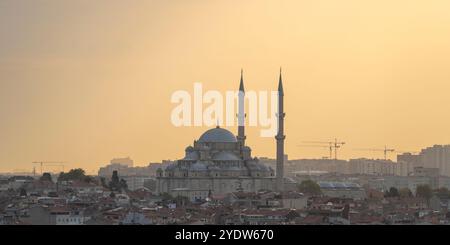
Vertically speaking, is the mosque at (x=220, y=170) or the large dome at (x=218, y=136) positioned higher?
the large dome at (x=218, y=136)

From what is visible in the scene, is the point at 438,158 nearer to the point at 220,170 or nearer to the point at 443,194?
the point at 443,194

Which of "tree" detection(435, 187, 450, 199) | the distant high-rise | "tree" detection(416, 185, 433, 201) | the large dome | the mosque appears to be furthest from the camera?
the distant high-rise

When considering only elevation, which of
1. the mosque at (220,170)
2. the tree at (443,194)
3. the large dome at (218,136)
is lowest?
the tree at (443,194)

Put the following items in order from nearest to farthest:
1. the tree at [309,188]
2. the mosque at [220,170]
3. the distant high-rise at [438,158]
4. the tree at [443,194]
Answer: the mosque at [220,170] → the tree at [443,194] → the tree at [309,188] → the distant high-rise at [438,158]

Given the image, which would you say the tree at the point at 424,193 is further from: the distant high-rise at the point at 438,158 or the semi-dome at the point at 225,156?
the distant high-rise at the point at 438,158

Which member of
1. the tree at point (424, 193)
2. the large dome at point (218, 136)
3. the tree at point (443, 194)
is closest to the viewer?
the tree at point (424, 193)

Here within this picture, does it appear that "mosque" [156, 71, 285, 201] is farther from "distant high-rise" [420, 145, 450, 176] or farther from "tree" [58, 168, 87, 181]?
"distant high-rise" [420, 145, 450, 176]

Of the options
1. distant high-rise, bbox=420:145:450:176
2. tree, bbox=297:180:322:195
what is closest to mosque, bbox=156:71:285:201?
tree, bbox=297:180:322:195

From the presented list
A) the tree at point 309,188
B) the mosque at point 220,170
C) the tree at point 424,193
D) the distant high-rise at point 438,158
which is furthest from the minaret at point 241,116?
the distant high-rise at point 438,158

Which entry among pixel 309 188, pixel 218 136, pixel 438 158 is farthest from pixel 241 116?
pixel 438 158
